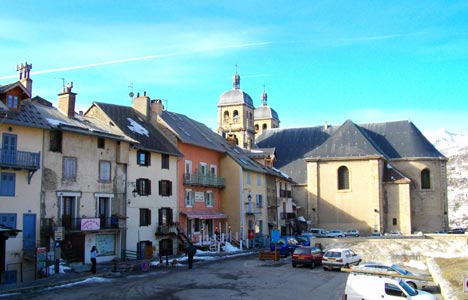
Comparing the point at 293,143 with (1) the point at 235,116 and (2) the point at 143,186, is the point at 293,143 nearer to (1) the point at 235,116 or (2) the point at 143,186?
(1) the point at 235,116

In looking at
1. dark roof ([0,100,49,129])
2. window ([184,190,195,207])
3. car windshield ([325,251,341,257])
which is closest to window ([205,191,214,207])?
window ([184,190,195,207])

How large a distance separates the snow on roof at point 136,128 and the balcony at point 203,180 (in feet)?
17.9

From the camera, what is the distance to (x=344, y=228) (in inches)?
2640

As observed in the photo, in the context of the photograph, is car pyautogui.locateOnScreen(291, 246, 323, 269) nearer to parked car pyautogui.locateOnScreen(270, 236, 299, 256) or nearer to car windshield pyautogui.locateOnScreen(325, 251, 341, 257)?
car windshield pyautogui.locateOnScreen(325, 251, 341, 257)

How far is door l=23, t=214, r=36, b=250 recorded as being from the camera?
96.4 feet

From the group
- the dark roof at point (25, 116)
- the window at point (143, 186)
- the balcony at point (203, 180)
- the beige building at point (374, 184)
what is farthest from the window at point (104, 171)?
the beige building at point (374, 184)

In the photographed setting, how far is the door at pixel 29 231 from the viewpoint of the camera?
29.4 metres

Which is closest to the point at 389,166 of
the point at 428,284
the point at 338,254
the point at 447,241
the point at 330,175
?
the point at 330,175

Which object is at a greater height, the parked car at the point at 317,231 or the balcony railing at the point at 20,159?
the balcony railing at the point at 20,159

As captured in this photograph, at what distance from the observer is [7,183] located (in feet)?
93.7

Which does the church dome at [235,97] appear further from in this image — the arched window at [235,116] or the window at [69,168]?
the window at [69,168]

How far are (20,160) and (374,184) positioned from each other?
47.4m

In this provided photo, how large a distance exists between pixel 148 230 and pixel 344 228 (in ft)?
115

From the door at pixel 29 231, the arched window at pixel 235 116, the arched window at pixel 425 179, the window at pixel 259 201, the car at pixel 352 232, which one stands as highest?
the arched window at pixel 235 116
